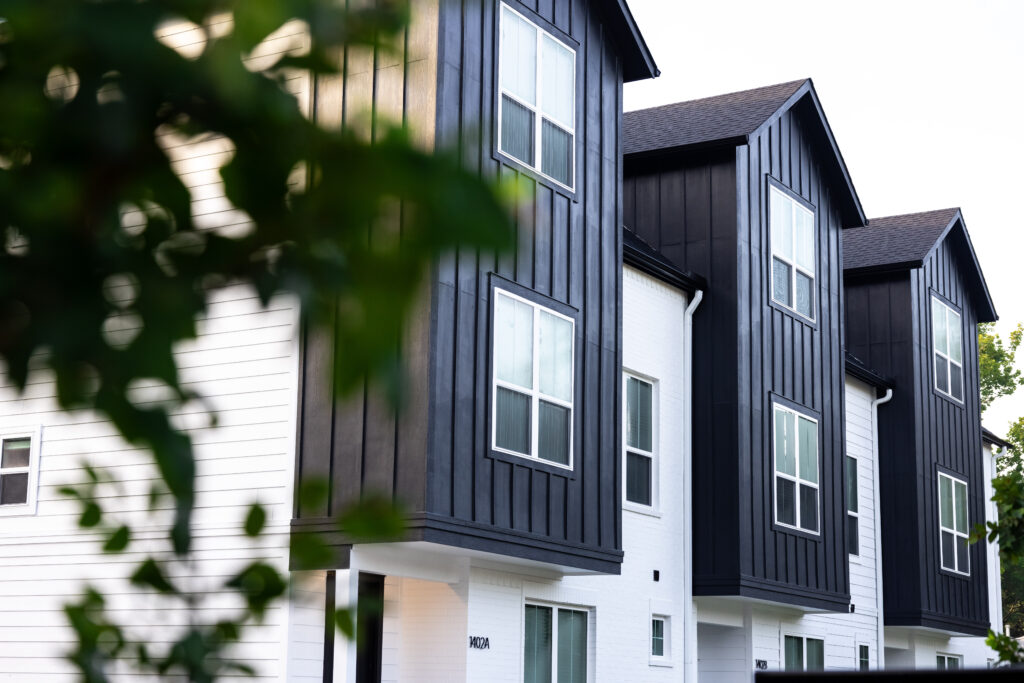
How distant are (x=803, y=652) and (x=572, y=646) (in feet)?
22.3

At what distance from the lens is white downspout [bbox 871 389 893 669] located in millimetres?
23203

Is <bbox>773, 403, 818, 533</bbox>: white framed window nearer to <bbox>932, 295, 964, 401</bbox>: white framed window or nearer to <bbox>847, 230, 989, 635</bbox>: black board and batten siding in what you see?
<bbox>847, 230, 989, 635</bbox>: black board and batten siding

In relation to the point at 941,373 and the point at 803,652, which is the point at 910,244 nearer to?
the point at 941,373

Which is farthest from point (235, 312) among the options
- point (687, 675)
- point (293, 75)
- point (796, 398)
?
point (293, 75)

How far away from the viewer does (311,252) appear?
139 centimetres

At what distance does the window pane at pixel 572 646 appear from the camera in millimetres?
15211

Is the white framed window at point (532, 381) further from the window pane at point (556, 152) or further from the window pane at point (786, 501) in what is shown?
the window pane at point (786, 501)

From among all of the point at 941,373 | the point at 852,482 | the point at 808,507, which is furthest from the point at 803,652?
the point at 941,373

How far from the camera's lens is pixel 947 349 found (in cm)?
2616

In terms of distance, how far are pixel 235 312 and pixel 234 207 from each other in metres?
12.3

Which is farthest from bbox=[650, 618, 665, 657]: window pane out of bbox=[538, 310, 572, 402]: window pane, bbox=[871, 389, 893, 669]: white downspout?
bbox=[871, 389, 893, 669]: white downspout

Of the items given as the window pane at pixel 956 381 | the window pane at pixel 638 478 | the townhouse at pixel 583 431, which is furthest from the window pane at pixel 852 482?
the window pane at pixel 638 478

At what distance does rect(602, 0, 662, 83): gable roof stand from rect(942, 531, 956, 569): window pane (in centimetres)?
1257

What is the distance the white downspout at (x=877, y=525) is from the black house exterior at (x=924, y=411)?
0.56 ft
